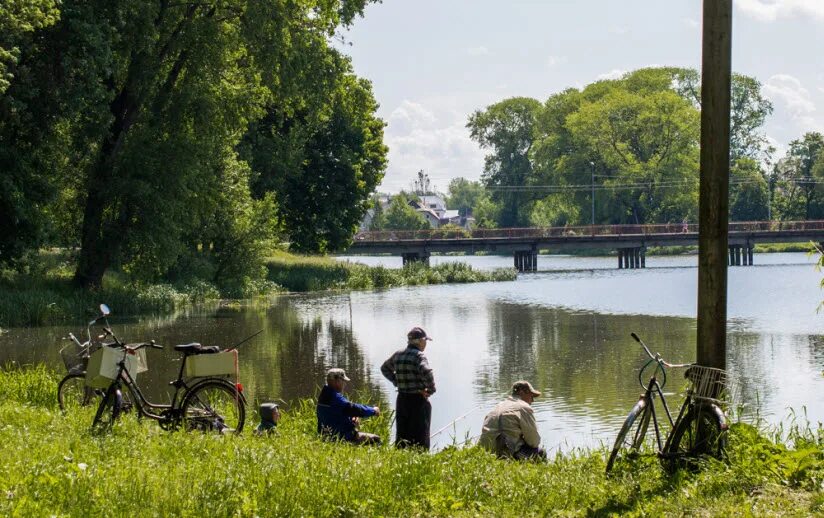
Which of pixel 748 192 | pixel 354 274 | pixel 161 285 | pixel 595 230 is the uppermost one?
pixel 748 192

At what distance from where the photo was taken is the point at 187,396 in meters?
11.0

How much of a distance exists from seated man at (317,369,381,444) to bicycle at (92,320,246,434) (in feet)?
2.72

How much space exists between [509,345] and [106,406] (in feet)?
58.8

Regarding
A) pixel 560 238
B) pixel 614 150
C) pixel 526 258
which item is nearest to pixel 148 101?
pixel 560 238

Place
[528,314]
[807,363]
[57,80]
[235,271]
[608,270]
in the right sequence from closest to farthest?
[807,363]
[57,80]
[528,314]
[235,271]
[608,270]

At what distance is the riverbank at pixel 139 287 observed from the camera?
103 ft

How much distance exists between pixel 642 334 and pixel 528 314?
8.03 m

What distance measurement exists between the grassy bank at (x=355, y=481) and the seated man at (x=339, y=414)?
1012 millimetres

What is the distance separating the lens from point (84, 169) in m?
33.2

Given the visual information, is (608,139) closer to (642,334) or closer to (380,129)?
(380,129)

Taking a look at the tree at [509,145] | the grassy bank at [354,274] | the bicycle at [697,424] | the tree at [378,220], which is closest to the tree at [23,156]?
the bicycle at [697,424]

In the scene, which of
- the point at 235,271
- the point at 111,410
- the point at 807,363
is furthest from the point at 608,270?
the point at 111,410

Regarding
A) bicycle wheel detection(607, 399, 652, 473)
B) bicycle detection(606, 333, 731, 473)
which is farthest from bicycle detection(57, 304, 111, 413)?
bicycle detection(606, 333, 731, 473)

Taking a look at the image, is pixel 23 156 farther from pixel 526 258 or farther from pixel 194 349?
pixel 526 258
